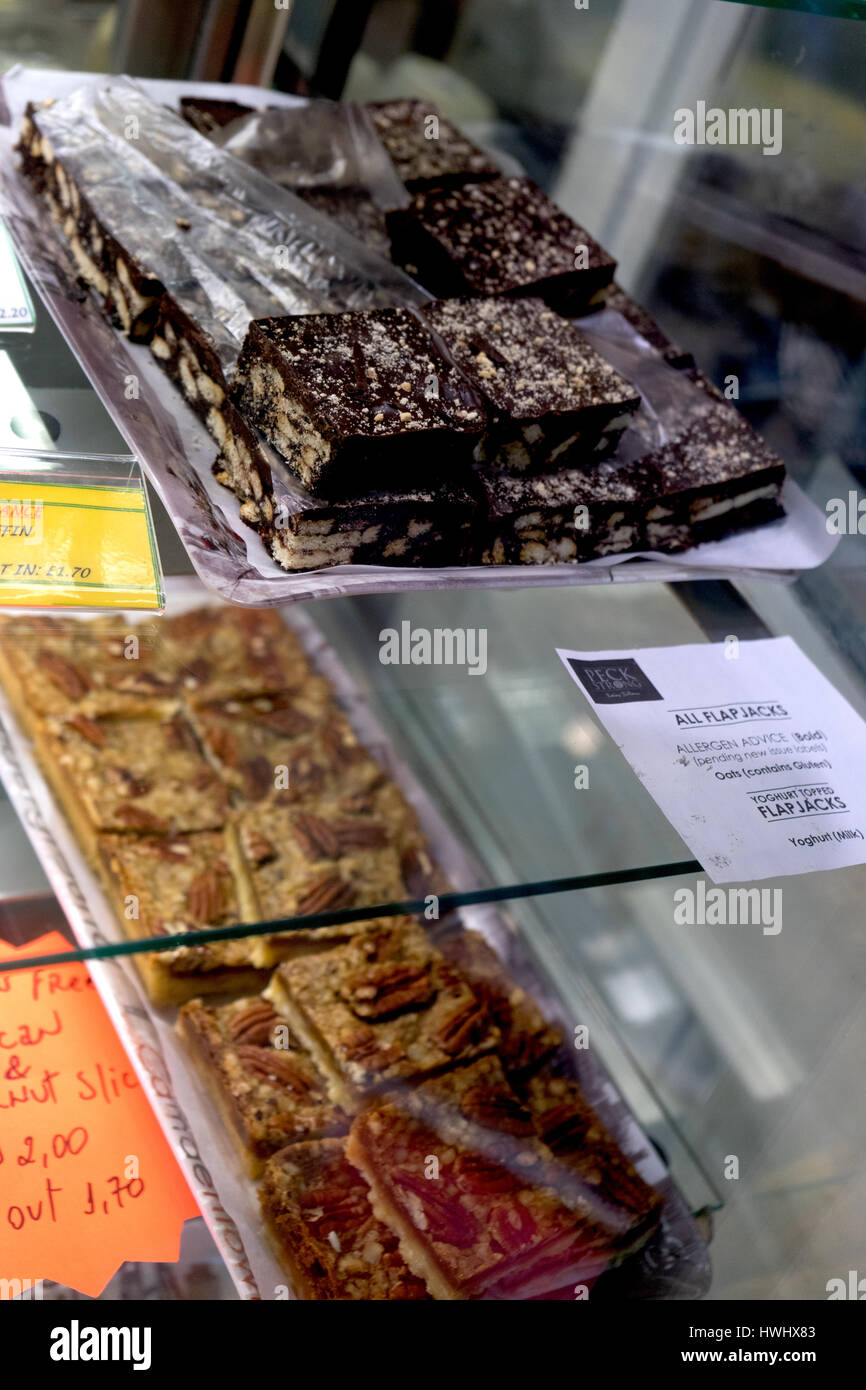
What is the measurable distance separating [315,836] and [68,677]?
0.40m

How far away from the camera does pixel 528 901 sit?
166cm

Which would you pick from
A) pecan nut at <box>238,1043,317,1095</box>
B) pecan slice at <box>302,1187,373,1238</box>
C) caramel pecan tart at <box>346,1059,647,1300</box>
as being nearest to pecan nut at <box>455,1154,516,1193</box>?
caramel pecan tart at <box>346,1059,647,1300</box>

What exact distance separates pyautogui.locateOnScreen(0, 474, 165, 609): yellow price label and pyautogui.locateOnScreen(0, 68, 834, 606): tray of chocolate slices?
0.17 ft

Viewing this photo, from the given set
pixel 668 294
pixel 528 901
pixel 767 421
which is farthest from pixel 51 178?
pixel 528 901

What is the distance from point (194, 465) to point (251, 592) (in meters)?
0.22

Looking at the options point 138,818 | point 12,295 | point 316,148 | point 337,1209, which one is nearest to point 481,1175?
point 337,1209

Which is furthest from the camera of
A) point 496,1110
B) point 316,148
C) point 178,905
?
point 316,148

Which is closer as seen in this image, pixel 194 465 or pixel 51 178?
pixel 194 465

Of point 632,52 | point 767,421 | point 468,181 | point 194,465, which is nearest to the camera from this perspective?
point 194,465

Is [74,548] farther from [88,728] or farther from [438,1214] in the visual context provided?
[438,1214]

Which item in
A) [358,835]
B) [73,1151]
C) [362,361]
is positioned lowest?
[73,1151]

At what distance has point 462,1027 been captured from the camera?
56.6 inches

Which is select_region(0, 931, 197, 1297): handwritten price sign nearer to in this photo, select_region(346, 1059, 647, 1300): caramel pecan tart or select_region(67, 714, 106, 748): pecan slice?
select_region(346, 1059, 647, 1300): caramel pecan tart
